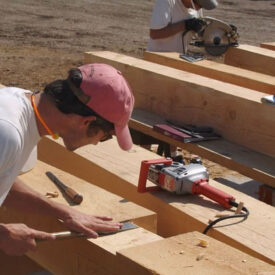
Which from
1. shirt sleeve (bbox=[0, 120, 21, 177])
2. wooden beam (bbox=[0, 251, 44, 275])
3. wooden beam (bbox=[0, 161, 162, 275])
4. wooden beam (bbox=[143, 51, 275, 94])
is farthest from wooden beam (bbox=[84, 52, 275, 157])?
shirt sleeve (bbox=[0, 120, 21, 177])

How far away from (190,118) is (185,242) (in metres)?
→ 2.51

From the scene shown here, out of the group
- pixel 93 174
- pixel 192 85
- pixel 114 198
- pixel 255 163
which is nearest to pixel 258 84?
pixel 192 85

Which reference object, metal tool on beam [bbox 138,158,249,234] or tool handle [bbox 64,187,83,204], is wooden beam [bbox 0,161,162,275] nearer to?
tool handle [bbox 64,187,83,204]

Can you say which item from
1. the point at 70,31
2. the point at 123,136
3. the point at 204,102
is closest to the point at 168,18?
the point at 204,102

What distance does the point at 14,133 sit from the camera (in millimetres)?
2736

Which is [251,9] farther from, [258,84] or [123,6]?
[258,84]

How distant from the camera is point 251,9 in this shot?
22953 millimetres

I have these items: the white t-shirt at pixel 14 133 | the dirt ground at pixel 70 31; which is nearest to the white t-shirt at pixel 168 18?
the dirt ground at pixel 70 31

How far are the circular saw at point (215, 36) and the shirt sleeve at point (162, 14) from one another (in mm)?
380

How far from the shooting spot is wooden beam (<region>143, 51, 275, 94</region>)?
567 centimetres

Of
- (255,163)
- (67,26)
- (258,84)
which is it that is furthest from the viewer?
(67,26)

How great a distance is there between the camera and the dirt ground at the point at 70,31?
1205 cm

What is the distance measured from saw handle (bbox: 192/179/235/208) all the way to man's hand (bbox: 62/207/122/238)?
0.61 meters

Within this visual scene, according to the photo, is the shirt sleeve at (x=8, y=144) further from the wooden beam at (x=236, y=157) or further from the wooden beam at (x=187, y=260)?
the wooden beam at (x=236, y=157)
